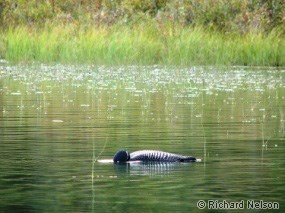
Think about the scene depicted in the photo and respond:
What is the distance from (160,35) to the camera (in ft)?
98.8

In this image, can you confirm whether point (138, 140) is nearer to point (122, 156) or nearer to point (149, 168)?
point (122, 156)

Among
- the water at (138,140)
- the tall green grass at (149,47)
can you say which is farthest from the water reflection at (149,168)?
the tall green grass at (149,47)

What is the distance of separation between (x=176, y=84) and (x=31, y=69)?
5.96 metres

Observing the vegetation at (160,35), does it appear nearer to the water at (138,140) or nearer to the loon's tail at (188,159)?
the water at (138,140)

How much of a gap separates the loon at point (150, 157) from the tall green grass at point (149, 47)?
18.5m

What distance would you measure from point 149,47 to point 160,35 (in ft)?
1.89

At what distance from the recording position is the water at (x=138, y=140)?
8.58m

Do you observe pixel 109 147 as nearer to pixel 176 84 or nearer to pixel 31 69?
pixel 176 84

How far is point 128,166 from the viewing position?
10445 millimetres

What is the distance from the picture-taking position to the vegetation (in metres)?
29.3

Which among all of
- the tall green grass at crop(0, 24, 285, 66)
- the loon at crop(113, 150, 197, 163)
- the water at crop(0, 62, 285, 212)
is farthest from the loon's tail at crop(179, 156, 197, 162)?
the tall green grass at crop(0, 24, 285, 66)

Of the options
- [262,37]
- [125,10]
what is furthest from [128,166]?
[125,10]

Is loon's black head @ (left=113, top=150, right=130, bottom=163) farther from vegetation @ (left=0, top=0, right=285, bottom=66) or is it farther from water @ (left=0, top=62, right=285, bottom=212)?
vegetation @ (left=0, top=0, right=285, bottom=66)

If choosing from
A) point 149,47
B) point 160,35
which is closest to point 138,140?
point 149,47
